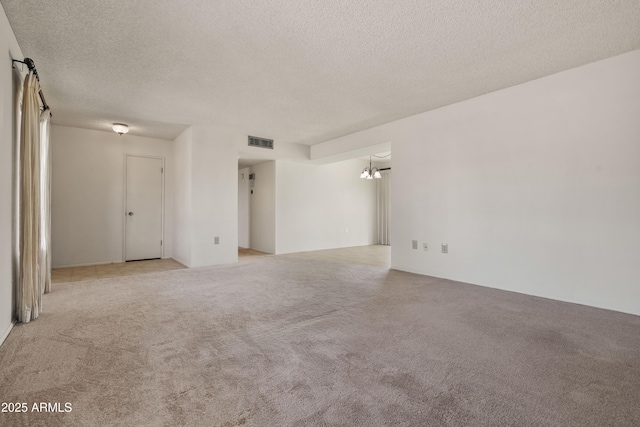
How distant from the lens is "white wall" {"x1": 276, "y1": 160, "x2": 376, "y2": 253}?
286 inches

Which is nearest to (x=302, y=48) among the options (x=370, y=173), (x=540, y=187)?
(x=540, y=187)

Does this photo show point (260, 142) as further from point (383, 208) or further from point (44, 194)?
point (383, 208)

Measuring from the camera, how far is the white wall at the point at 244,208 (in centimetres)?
829

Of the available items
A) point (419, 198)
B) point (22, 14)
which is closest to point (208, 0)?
point (22, 14)

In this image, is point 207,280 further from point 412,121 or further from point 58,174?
point 412,121

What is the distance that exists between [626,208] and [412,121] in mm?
2885

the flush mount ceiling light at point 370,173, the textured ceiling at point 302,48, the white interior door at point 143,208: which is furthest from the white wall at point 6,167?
the flush mount ceiling light at point 370,173

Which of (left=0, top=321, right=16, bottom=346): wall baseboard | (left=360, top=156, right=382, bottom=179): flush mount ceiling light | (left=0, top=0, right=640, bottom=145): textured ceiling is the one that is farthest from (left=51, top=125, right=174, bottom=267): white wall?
(left=360, top=156, right=382, bottom=179): flush mount ceiling light

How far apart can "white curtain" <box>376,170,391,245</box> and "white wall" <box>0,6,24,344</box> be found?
315 inches

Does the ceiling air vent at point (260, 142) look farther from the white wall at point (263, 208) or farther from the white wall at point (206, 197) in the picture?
the white wall at point (263, 208)

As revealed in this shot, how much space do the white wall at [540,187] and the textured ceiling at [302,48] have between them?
1.05 ft

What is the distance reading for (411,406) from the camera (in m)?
1.51

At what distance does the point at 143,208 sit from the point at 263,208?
2652 millimetres

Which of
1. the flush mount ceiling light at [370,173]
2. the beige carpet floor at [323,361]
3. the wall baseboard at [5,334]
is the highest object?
the flush mount ceiling light at [370,173]
